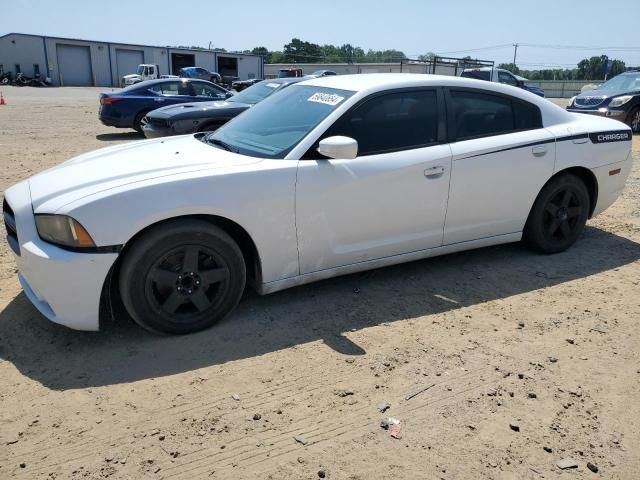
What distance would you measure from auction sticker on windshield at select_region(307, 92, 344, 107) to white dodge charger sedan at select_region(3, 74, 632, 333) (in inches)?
0.6

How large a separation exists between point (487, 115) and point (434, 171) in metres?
0.85

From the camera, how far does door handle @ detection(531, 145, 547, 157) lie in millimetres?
4523

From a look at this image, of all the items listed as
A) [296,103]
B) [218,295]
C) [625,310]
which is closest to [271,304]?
[218,295]

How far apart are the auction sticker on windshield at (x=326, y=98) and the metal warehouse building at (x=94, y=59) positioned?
5596cm

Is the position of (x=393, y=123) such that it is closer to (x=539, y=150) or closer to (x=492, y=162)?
(x=492, y=162)

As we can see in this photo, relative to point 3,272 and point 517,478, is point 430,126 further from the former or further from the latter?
point 3,272

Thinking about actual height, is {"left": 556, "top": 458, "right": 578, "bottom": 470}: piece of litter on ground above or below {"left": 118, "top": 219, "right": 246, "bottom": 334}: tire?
below

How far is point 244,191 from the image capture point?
3.40m

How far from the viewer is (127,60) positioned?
56.8m

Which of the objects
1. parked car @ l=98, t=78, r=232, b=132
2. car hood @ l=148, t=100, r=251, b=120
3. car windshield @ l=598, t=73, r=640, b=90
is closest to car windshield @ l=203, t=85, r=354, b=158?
car hood @ l=148, t=100, r=251, b=120

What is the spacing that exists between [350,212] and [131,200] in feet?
4.81

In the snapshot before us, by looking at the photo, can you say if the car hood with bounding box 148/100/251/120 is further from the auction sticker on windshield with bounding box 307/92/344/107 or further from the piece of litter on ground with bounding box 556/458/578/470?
the piece of litter on ground with bounding box 556/458/578/470

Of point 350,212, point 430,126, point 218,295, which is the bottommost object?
point 218,295

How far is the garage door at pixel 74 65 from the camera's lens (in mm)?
53406
